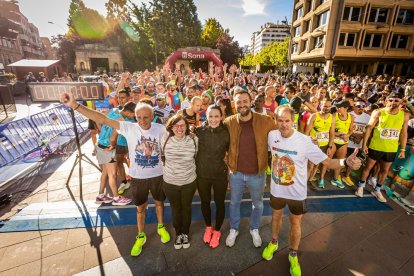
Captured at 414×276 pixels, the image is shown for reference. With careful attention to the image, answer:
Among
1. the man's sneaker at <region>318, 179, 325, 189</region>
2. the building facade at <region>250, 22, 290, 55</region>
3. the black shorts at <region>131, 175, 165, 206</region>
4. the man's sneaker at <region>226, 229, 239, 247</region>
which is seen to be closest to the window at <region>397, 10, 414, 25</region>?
the man's sneaker at <region>318, 179, 325, 189</region>

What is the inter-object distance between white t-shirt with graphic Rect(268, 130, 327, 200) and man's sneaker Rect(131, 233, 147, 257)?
2182 millimetres

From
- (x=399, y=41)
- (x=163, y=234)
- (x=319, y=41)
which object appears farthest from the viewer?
(x=319, y=41)

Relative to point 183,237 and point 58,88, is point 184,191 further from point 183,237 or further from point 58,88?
point 58,88

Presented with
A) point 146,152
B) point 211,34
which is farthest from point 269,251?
point 211,34

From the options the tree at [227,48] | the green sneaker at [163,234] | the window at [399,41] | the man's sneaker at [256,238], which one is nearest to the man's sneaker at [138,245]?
the green sneaker at [163,234]

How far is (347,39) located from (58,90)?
32923 millimetres

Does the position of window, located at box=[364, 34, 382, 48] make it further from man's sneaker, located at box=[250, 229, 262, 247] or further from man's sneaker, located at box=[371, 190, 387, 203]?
man's sneaker, located at box=[250, 229, 262, 247]

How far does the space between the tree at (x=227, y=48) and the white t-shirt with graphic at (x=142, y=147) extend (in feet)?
153

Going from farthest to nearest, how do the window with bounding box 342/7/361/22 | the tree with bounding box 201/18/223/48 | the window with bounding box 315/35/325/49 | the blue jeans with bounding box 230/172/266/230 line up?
the tree with bounding box 201/18/223/48
the window with bounding box 315/35/325/49
the window with bounding box 342/7/361/22
the blue jeans with bounding box 230/172/266/230

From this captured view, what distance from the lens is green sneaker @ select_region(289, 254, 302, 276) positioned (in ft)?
9.21

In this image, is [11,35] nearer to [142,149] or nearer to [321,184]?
[142,149]

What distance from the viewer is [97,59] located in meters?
43.0

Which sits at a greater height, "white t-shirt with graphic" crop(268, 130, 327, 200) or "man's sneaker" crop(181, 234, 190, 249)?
"white t-shirt with graphic" crop(268, 130, 327, 200)

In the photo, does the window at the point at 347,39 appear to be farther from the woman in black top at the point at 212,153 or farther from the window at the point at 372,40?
the woman in black top at the point at 212,153
